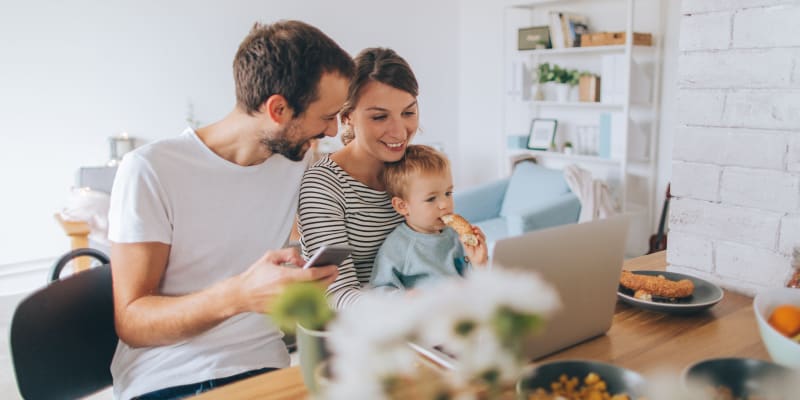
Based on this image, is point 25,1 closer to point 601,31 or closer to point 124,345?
point 124,345

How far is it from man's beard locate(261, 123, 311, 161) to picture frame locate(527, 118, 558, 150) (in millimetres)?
3841

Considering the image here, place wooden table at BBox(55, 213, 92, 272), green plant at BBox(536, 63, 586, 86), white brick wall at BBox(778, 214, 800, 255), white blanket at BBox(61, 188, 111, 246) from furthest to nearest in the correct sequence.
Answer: green plant at BBox(536, 63, 586, 86) → white blanket at BBox(61, 188, 111, 246) → wooden table at BBox(55, 213, 92, 272) → white brick wall at BBox(778, 214, 800, 255)

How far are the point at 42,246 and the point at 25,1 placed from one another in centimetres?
164

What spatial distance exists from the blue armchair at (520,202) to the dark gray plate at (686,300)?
2.42 meters

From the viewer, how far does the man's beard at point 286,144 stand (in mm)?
1396

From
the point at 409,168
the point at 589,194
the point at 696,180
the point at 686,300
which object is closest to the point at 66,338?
the point at 409,168

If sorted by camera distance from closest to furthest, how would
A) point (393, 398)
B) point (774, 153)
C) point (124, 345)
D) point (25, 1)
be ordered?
1. point (393, 398)
2. point (774, 153)
3. point (124, 345)
4. point (25, 1)

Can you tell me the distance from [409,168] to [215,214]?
454 mm

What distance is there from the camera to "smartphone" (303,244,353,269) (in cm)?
90

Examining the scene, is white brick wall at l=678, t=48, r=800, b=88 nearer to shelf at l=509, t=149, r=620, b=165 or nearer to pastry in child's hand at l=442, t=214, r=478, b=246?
pastry in child's hand at l=442, t=214, r=478, b=246

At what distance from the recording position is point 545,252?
35.1 inches

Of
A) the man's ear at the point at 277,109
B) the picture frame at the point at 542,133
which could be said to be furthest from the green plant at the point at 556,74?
the man's ear at the point at 277,109

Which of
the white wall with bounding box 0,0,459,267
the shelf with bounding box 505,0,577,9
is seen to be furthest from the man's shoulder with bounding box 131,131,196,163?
the shelf with bounding box 505,0,577,9

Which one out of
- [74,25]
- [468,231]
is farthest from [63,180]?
[468,231]
